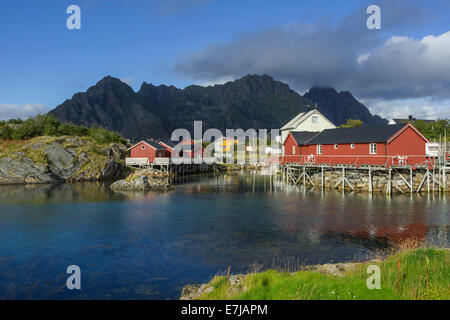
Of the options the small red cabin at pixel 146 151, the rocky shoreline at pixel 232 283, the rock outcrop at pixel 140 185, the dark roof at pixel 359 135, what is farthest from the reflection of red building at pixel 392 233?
the small red cabin at pixel 146 151

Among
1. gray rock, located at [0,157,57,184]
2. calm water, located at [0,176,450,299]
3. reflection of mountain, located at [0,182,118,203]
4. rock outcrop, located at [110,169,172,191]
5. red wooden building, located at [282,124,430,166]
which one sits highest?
red wooden building, located at [282,124,430,166]

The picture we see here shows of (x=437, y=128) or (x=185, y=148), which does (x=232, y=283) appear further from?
(x=437, y=128)

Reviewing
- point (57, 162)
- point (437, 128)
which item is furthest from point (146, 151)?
point (437, 128)

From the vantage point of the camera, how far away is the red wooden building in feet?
133

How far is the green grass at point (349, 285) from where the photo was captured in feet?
31.8

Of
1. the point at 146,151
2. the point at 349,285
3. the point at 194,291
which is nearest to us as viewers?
the point at 349,285

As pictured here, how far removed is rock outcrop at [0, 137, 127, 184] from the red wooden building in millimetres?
40322

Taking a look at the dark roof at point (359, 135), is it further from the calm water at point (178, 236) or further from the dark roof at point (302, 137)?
the calm water at point (178, 236)

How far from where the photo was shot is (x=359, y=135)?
4528 cm

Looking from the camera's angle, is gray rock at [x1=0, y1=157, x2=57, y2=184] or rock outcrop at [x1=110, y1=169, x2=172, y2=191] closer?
rock outcrop at [x1=110, y1=169, x2=172, y2=191]

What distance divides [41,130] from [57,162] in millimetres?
16395

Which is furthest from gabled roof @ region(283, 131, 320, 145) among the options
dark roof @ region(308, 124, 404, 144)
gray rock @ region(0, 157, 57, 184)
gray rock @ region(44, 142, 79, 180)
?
gray rock @ region(0, 157, 57, 184)

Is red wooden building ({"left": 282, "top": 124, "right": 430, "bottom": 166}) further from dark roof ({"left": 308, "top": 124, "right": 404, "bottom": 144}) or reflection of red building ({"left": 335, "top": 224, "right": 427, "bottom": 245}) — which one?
reflection of red building ({"left": 335, "top": 224, "right": 427, "bottom": 245})

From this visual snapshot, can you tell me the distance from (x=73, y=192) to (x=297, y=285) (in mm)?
43003
